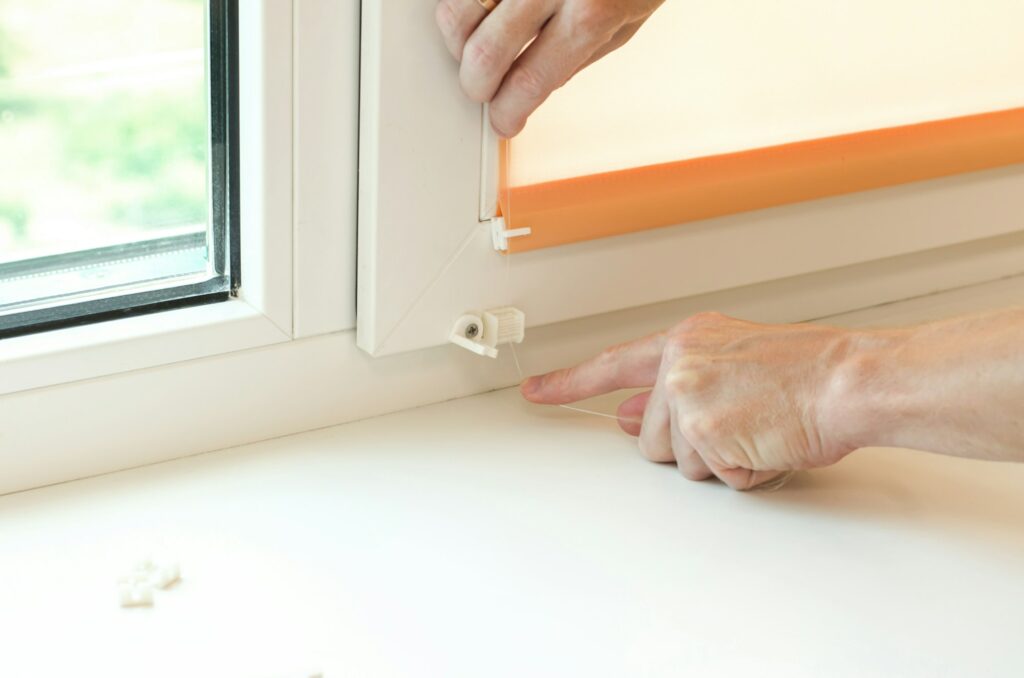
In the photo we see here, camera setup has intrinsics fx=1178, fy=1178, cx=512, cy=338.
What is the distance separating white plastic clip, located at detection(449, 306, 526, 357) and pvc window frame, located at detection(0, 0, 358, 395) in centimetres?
10

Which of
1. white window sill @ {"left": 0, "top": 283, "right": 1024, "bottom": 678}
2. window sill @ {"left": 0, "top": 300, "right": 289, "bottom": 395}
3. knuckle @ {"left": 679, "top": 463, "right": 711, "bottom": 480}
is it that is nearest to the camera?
white window sill @ {"left": 0, "top": 283, "right": 1024, "bottom": 678}

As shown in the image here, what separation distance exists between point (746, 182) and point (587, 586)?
46 centimetres

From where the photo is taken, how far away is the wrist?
2.71 feet

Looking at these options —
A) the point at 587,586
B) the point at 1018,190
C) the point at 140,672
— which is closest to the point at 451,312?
the point at 587,586

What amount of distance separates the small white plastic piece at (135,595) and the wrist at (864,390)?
48 cm

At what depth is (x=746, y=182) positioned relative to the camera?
1098 mm

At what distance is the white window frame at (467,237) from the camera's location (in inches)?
35.7

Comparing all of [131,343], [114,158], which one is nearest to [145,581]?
[131,343]

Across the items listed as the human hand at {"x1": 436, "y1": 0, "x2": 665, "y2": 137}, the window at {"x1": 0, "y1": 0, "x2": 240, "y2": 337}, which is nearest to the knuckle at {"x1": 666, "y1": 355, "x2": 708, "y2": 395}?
the human hand at {"x1": 436, "y1": 0, "x2": 665, "y2": 137}

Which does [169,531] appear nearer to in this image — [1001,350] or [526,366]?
[526,366]

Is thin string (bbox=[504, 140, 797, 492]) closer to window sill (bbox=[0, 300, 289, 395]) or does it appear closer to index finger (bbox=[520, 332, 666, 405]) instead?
index finger (bbox=[520, 332, 666, 405])

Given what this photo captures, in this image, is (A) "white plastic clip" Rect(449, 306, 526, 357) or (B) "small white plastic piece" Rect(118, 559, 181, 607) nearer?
(B) "small white plastic piece" Rect(118, 559, 181, 607)

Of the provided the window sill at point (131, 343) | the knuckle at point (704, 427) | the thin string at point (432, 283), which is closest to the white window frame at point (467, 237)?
the thin string at point (432, 283)

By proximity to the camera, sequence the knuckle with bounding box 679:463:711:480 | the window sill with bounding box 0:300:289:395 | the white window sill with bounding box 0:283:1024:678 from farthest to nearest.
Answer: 1. the knuckle with bounding box 679:463:711:480
2. the window sill with bounding box 0:300:289:395
3. the white window sill with bounding box 0:283:1024:678
